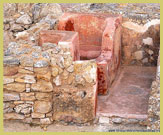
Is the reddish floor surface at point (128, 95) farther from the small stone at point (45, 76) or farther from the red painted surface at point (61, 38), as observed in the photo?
the small stone at point (45, 76)

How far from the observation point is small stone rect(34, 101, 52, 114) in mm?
9742

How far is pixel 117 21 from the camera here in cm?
1191

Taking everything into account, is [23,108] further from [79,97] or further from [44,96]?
[79,97]

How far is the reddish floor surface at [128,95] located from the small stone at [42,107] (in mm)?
1013

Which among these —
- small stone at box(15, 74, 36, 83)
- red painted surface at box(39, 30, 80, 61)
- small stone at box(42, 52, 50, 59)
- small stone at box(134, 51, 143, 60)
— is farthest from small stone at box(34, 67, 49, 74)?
small stone at box(134, 51, 143, 60)

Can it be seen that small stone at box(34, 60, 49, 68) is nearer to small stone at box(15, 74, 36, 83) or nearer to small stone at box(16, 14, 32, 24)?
small stone at box(15, 74, 36, 83)

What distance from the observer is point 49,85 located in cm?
961

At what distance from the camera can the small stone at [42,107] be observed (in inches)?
384

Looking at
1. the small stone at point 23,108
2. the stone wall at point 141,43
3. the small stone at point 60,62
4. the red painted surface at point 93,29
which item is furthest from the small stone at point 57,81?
the stone wall at point 141,43

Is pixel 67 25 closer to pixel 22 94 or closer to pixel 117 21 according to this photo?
pixel 117 21

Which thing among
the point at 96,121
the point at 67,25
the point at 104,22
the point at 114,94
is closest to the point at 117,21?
the point at 104,22

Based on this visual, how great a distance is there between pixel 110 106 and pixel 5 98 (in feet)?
7.07

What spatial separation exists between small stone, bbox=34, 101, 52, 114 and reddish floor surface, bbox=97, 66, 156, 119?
39.9 inches

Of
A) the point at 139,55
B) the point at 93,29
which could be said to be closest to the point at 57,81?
the point at 93,29
